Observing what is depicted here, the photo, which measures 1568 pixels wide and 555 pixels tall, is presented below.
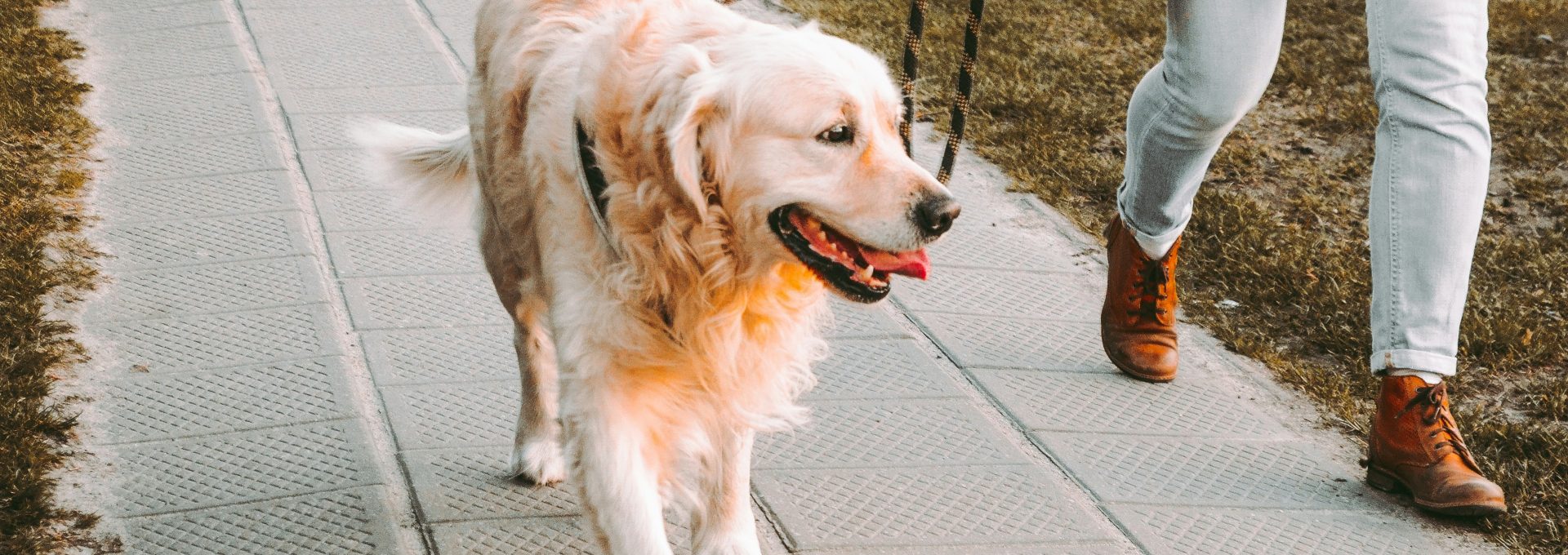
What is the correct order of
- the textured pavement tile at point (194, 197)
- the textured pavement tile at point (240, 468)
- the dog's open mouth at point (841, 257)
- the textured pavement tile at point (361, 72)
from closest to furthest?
the dog's open mouth at point (841, 257)
the textured pavement tile at point (240, 468)
the textured pavement tile at point (194, 197)
the textured pavement tile at point (361, 72)

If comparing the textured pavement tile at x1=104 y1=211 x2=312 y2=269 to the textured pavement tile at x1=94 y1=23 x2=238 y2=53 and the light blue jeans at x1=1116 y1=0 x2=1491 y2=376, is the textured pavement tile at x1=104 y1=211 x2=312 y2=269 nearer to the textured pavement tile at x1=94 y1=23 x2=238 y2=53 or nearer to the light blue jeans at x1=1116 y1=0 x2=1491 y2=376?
the textured pavement tile at x1=94 y1=23 x2=238 y2=53

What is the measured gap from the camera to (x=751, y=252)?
2.53 m

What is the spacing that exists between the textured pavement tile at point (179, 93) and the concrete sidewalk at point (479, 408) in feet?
0.67

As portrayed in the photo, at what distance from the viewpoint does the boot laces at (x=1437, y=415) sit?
329 cm

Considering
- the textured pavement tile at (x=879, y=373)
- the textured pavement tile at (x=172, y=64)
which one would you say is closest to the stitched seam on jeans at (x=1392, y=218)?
the textured pavement tile at (x=879, y=373)

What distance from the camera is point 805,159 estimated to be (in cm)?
241

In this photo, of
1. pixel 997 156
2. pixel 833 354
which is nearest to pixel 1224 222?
pixel 997 156

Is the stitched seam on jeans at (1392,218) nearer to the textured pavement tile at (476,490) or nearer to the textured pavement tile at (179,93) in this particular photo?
the textured pavement tile at (476,490)

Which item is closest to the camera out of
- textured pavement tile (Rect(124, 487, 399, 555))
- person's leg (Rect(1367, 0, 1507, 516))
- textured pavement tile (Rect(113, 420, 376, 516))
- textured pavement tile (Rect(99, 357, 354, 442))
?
textured pavement tile (Rect(124, 487, 399, 555))

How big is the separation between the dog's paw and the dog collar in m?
0.86

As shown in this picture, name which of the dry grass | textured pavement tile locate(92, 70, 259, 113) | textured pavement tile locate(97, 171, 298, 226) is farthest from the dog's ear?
textured pavement tile locate(92, 70, 259, 113)

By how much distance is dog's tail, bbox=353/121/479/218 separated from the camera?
3740 mm

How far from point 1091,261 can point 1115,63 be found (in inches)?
85.5

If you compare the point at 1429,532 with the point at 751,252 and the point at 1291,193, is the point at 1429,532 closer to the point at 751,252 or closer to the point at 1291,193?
the point at 751,252
